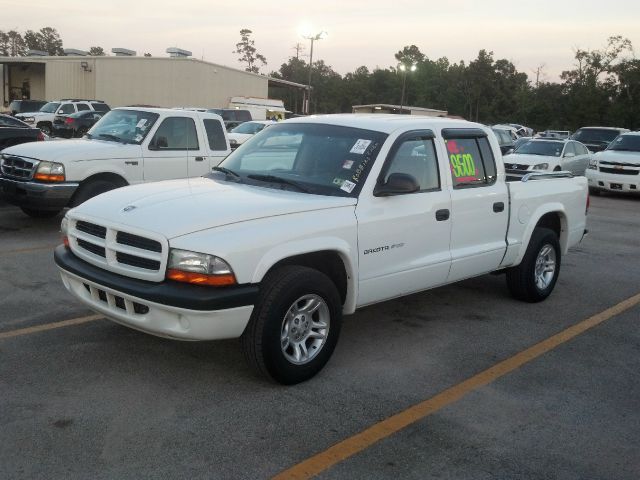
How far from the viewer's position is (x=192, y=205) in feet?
14.1

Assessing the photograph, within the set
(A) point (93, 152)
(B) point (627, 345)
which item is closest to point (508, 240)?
(B) point (627, 345)

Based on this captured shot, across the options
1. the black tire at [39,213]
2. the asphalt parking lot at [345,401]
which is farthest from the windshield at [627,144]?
the black tire at [39,213]

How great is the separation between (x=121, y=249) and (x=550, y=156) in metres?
16.2

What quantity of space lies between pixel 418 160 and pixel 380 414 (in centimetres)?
212

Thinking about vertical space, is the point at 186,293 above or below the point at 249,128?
below

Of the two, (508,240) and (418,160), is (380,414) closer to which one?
(418,160)

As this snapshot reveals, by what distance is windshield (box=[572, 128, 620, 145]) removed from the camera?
24.3m

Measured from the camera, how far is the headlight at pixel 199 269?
12.7ft

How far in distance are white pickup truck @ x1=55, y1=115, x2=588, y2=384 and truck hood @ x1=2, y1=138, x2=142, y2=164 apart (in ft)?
13.5

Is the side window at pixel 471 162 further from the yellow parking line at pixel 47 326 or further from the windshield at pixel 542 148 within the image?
the windshield at pixel 542 148

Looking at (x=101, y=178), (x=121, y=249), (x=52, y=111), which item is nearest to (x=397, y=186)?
(x=121, y=249)

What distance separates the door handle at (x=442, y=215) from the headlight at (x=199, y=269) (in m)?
1.97

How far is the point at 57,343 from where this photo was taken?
490cm

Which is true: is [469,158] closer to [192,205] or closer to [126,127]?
[192,205]
